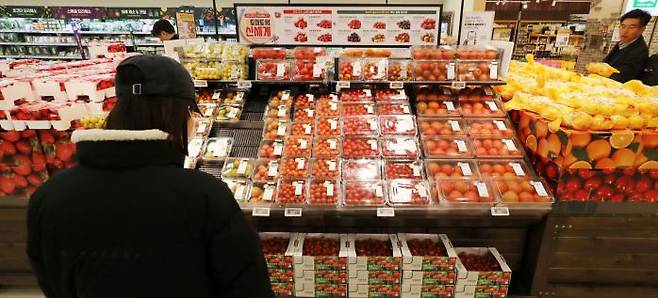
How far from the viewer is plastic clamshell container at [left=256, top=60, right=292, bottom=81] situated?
9.61 ft

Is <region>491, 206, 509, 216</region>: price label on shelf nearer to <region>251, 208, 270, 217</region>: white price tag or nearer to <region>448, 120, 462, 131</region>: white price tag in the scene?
<region>448, 120, 462, 131</region>: white price tag

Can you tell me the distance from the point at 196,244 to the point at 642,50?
188 inches

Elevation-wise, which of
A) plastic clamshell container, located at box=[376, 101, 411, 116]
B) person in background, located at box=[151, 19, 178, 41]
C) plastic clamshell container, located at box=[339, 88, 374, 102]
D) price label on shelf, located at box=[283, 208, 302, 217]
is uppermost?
person in background, located at box=[151, 19, 178, 41]

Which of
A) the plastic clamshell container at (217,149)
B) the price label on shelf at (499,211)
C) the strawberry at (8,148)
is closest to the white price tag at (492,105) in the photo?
the price label on shelf at (499,211)

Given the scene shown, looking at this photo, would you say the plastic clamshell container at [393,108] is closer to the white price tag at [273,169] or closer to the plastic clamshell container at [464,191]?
the plastic clamshell container at [464,191]

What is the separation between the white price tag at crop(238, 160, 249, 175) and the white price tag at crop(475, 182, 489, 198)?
1.52m

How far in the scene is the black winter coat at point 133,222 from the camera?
36.3 inches

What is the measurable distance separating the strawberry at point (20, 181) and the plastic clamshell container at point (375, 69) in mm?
2487

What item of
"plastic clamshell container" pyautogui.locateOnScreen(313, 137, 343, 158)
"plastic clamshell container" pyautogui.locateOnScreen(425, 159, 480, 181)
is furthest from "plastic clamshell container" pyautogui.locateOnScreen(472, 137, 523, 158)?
"plastic clamshell container" pyautogui.locateOnScreen(313, 137, 343, 158)

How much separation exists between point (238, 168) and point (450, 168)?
4.73 feet

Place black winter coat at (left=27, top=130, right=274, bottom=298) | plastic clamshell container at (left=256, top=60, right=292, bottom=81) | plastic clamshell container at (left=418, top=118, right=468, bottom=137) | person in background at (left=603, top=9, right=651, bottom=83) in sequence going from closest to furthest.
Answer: black winter coat at (left=27, top=130, right=274, bottom=298)
plastic clamshell container at (left=418, top=118, right=468, bottom=137)
plastic clamshell container at (left=256, top=60, right=292, bottom=81)
person in background at (left=603, top=9, right=651, bottom=83)

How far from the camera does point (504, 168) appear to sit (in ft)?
8.08

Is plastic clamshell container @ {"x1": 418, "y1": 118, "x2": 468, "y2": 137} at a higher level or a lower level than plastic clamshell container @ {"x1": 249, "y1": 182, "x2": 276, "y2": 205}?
higher

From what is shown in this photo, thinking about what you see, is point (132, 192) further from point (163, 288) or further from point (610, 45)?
point (610, 45)
